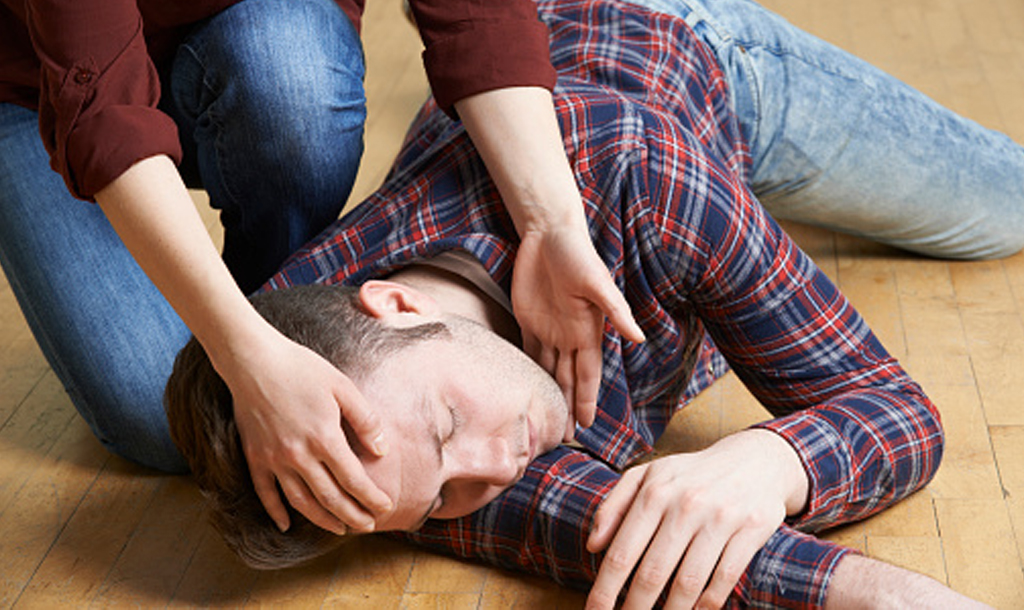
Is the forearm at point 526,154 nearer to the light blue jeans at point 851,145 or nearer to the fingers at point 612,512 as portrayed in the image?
the fingers at point 612,512

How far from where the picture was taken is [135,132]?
1.39 meters

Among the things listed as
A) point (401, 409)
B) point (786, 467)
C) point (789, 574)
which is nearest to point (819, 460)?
point (786, 467)

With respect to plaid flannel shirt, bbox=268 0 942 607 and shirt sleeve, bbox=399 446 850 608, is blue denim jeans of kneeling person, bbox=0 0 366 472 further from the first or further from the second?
shirt sleeve, bbox=399 446 850 608

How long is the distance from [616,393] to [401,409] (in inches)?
14.7

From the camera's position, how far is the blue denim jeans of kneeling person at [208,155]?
1.86m

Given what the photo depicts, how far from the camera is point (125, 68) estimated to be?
57.6 inches

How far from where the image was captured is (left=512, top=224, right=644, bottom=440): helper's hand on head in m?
1.51

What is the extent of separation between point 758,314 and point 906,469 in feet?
0.89

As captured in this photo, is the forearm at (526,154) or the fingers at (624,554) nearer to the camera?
the fingers at (624,554)

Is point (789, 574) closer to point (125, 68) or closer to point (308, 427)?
point (308, 427)

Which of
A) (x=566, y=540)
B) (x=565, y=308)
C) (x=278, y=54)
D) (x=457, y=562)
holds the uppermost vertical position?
(x=278, y=54)

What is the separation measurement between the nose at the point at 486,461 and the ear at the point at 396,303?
6.6 inches

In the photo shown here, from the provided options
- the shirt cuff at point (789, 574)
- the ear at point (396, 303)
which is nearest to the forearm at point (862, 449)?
the shirt cuff at point (789, 574)

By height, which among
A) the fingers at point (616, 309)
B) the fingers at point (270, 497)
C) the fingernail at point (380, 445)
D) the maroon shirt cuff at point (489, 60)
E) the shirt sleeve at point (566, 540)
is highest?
the maroon shirt cuff at point (489, 60)
